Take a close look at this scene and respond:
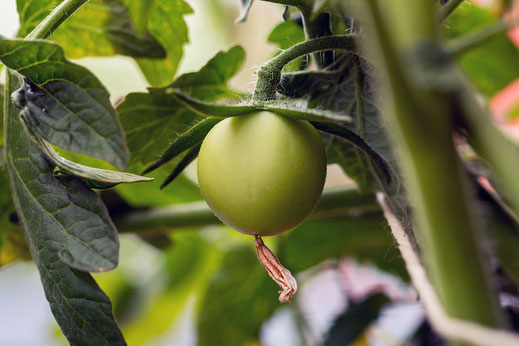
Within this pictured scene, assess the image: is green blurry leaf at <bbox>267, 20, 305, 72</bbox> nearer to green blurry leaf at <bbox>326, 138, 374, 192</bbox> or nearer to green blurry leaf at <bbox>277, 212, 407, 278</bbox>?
green blurry leaf at <bbox>326, 138, 374, 192</bbox>

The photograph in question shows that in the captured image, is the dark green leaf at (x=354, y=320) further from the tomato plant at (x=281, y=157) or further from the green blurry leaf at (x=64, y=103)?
the green blurry leaf at (x=64, y=103)

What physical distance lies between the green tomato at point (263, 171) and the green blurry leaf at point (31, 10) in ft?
0.87

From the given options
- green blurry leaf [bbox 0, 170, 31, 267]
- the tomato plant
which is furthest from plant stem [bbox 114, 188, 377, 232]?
green blurry leaf [bbox 0, 170, 31, 267]

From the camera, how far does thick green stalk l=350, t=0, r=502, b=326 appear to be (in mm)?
178

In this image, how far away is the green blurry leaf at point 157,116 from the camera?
16.8 inches

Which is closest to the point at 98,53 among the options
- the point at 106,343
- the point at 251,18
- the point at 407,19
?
the point at 106,343

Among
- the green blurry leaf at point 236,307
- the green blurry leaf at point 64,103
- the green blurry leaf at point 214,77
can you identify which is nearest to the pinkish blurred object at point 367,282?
the green blurry leaf at point 236,307

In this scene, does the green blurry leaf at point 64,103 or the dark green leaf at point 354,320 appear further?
the dark green leaf at point 354,320

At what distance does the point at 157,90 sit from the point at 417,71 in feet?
0.91

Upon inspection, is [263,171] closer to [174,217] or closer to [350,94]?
[350,94]

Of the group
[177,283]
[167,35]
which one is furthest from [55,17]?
[177,283]

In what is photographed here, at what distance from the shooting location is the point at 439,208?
0.19 metres

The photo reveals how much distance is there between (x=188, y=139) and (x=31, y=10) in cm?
24

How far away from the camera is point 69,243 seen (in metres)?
0.32
